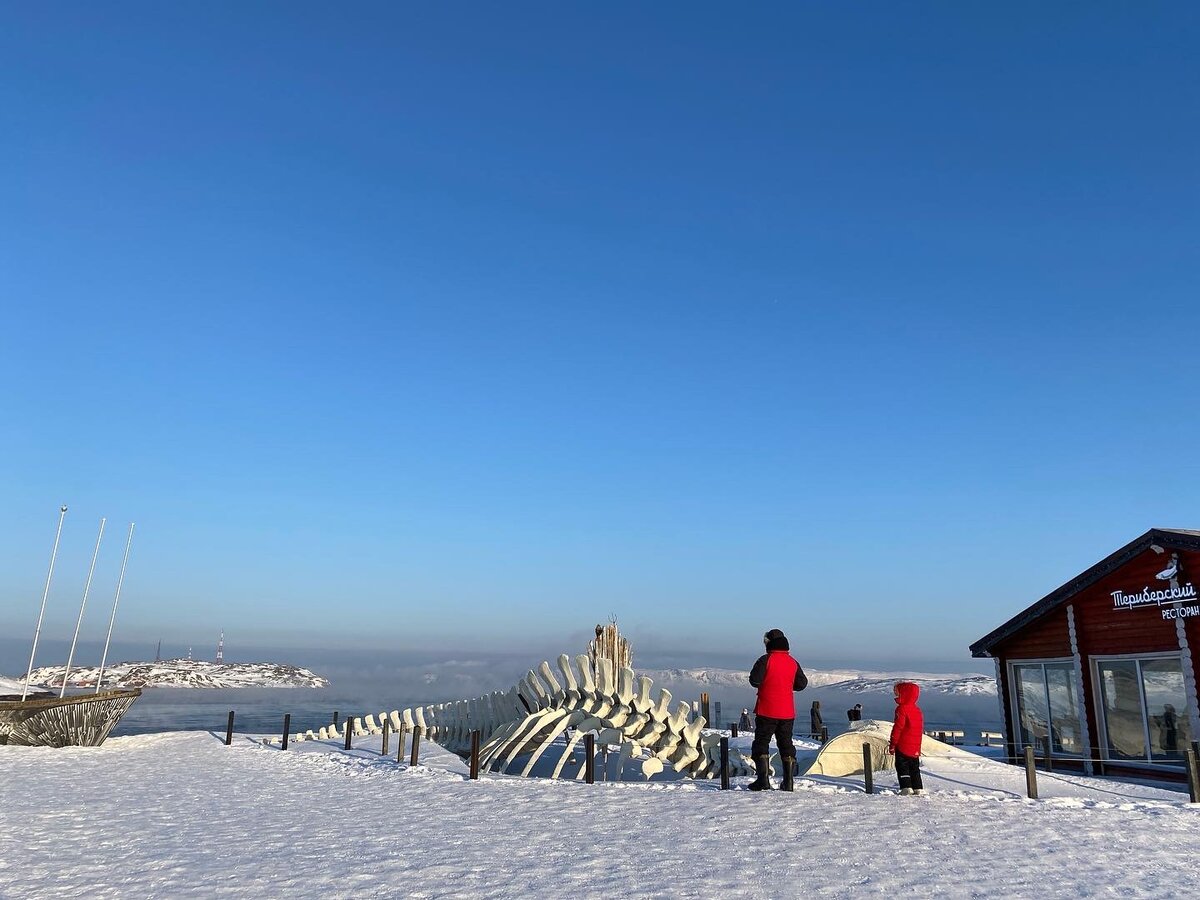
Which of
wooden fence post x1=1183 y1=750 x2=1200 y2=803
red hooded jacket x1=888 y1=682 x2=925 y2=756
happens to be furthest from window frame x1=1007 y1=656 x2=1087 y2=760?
red hooded jacket x1=888 y1=682 x2=925 y2=756

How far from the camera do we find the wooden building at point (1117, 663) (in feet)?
57.7

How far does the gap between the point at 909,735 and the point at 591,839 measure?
20.3 feet

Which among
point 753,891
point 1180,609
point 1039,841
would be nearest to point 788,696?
point 1039,841

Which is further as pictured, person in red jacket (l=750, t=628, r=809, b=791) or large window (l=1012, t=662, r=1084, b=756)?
large window (l=1012, t=662, r=1084, b=756)

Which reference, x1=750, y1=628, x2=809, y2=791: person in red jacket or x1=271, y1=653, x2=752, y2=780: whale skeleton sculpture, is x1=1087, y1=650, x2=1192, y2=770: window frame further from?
x1=750, y1=628, x2=809, y2=791: person in red jacket

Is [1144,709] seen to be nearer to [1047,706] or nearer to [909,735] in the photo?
[1047,706]

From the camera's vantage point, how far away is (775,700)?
45.1 feet

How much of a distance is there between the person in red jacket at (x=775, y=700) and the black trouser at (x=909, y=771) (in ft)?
5.82

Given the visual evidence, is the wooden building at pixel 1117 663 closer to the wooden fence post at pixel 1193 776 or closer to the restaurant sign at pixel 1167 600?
the restaurant sign at pixel 1167 600

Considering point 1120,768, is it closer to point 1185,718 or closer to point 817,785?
point 1185,718

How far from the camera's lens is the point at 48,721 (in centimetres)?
2494

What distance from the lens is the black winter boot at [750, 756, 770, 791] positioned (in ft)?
45.8

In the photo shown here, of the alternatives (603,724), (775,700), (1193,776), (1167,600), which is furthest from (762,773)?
(1167,600)

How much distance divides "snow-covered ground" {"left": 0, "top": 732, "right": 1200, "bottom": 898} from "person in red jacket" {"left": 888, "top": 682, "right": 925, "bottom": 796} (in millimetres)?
362
